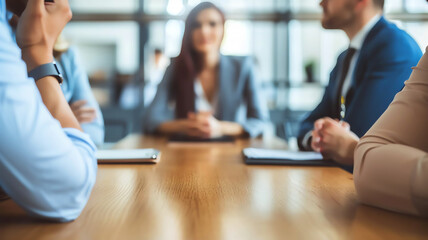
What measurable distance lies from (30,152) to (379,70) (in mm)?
1377

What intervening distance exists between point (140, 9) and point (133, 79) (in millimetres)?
902

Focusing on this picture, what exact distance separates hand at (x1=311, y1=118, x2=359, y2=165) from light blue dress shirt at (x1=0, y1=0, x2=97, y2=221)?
0.93 metres

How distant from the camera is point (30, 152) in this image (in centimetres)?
60

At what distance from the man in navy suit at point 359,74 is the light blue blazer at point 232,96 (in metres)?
0.90

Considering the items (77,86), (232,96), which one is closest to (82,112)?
(77,86)

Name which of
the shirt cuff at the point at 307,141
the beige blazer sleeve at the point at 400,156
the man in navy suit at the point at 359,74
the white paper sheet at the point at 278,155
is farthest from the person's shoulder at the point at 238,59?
the beige blazer sleeve at the point at 400,156

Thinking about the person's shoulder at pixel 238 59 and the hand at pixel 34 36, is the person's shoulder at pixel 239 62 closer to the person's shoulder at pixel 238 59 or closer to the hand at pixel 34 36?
the person's shoulder at pixel 238 59

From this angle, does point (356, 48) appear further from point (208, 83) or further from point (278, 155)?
point (208, 83)

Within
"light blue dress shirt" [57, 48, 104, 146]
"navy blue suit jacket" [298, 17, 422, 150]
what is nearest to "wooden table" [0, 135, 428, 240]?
"navy blue suit jacket" [298, 17, 422, 150]

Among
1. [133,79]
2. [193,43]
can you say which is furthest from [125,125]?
[133,79]

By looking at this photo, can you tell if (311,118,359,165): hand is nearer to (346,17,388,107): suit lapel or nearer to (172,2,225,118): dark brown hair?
(346,17,388,107): suit lapel

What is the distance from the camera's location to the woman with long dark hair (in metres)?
2.98

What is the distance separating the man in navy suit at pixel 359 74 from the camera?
1.40 metres

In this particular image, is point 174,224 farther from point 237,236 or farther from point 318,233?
point 318,233
